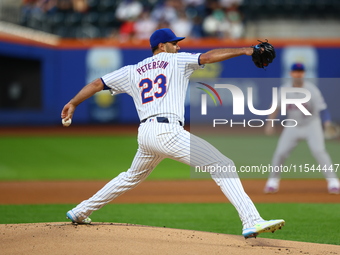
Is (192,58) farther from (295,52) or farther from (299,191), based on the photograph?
(295,52)

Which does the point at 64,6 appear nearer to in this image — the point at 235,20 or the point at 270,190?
the point at 235,20

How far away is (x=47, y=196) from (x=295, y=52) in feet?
37.4

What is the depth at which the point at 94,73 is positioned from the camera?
1897 cm

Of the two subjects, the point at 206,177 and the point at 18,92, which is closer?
the point at 206,177

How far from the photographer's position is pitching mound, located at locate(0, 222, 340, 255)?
16.2 ft

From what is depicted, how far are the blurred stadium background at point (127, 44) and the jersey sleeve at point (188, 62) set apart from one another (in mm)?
12917

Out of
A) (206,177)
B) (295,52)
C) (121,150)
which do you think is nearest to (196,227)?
(206,177)

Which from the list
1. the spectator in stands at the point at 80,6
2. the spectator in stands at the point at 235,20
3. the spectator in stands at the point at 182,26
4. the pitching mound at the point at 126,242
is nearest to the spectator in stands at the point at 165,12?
the spectator in stands at the point at 182,26

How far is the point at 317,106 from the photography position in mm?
8719

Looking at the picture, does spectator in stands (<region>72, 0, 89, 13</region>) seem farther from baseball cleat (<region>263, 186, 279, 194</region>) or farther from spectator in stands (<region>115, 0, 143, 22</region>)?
baseball cleat (<region>263, 186, 279, 194</region>)

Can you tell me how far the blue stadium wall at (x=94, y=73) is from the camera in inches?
735

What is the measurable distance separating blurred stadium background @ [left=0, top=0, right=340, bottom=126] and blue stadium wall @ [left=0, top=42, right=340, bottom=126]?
0.10 feet

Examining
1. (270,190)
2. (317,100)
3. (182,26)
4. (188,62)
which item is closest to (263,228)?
(188,62)

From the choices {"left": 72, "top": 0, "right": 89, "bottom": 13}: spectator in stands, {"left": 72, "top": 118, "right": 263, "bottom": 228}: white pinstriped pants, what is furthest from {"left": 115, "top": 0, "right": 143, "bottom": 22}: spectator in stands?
{"left": 72, "top": 118, "right": 263, "bottom": 228}: white pinstriped pants
